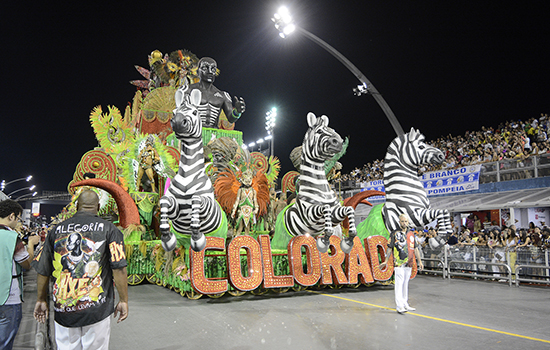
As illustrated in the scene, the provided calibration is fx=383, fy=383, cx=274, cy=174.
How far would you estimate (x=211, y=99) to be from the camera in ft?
30.7

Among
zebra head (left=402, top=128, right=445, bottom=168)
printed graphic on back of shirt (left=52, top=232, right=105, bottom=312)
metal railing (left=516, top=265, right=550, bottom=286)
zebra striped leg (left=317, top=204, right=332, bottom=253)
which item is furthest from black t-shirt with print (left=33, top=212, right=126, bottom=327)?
metal railing (left=516, top=265, right=550, bottom=286)

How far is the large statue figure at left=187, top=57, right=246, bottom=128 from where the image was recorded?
9048 mm

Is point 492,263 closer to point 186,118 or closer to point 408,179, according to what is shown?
point 408,179

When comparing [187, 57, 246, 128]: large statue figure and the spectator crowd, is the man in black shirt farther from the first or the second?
the spectator crowd

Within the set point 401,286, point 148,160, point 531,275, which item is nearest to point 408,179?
point 401,286

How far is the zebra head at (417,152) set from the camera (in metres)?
7.65

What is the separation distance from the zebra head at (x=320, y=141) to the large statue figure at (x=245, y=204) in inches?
50.4

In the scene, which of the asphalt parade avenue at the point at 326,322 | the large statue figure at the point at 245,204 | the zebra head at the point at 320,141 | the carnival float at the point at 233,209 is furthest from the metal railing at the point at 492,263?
the large statue figure at the point at 245,204

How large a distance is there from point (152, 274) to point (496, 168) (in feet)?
46.9

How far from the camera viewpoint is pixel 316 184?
7.70 m

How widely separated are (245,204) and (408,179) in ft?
11.3

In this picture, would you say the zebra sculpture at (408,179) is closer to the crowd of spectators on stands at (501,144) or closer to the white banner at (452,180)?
the crowd of spectators on stands at (501,144)

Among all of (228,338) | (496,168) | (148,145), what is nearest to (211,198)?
(228,338)

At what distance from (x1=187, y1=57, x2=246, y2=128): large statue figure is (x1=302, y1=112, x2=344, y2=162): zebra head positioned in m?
2.67
